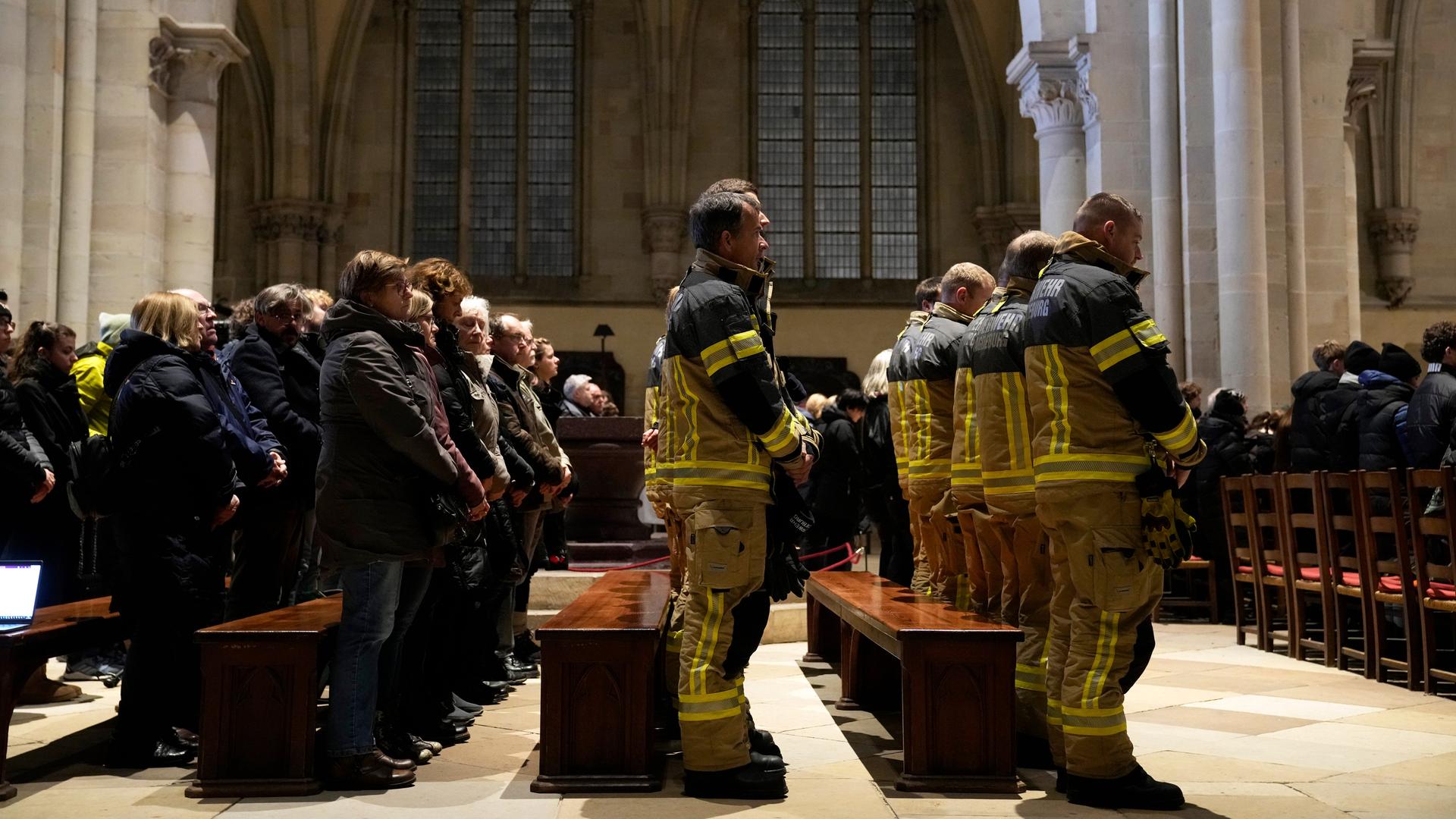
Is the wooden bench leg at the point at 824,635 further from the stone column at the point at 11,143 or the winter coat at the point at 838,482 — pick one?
the stone column at the point at 11,143

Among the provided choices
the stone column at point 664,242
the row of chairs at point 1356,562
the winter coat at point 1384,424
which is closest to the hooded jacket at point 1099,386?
the row of chairs at point 1356,562

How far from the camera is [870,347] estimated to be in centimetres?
2345

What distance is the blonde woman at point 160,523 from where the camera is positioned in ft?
16.5

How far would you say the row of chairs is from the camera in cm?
657

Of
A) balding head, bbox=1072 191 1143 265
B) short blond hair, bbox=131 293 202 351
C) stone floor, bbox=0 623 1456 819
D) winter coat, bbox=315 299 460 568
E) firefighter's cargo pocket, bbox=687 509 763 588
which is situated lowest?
stone floor, bbox=0 623 1456 819

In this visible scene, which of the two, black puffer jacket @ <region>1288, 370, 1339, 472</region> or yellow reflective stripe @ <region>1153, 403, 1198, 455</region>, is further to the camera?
black puffer jacket @ <region>1288, 370, 1339, 472</region>

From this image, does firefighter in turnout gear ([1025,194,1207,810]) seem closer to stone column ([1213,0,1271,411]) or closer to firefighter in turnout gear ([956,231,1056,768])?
firefighter in turnout gear ([956,231,1056,768])

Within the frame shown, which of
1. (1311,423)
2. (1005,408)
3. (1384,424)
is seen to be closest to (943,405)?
(1005,408)

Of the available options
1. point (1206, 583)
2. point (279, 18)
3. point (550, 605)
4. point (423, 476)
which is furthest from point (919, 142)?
point (423, 476)

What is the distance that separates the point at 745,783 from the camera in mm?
4418

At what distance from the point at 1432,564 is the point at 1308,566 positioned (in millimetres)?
1584

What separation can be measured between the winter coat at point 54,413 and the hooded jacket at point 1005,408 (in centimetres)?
465

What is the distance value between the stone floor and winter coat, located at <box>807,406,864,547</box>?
2914 millimetres

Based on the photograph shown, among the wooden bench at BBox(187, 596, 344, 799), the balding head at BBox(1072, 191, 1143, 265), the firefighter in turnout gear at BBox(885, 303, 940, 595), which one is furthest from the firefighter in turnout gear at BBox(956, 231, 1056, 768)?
the wooden bench at BBox(187, 596, 344, 799)
